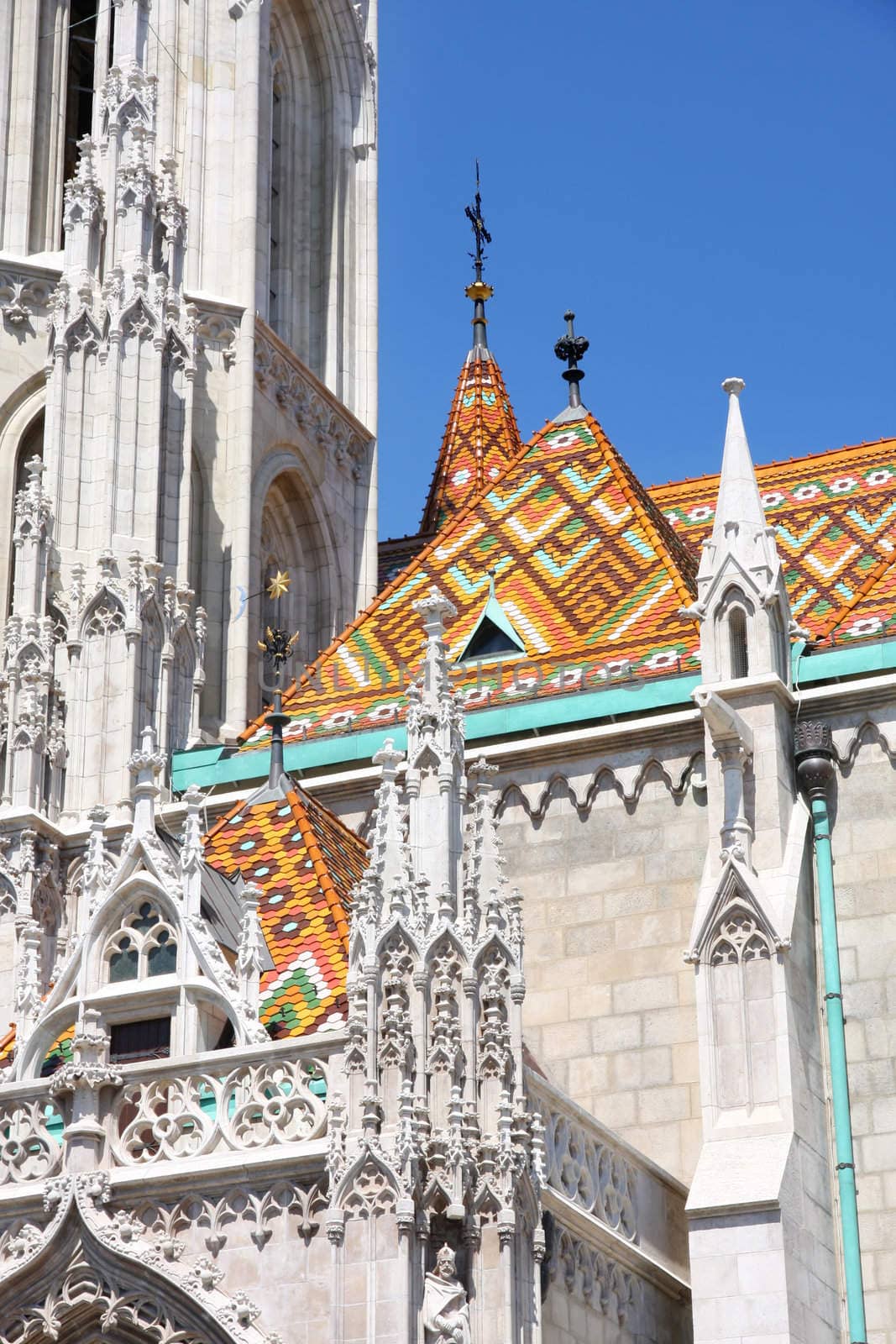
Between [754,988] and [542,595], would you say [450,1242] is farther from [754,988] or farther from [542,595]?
[542,595]

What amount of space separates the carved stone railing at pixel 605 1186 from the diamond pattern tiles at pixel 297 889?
1277 millimetres

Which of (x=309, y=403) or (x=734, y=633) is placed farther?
(x=309, y=403)

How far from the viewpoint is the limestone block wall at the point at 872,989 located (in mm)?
16141

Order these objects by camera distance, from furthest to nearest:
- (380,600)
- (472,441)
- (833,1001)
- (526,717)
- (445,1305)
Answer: (472,441) → (380,600) → (526,717) → (833,1001) → (445,1305)

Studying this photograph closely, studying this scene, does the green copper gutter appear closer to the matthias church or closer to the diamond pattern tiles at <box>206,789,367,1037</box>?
Answer: the matthias church

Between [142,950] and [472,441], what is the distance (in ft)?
58.8

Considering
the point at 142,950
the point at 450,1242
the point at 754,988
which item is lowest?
the point at 450,1242

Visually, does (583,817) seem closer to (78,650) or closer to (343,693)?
(343,693)

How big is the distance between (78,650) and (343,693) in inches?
80.0

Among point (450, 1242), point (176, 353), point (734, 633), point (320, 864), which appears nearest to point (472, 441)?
point (176, 353)

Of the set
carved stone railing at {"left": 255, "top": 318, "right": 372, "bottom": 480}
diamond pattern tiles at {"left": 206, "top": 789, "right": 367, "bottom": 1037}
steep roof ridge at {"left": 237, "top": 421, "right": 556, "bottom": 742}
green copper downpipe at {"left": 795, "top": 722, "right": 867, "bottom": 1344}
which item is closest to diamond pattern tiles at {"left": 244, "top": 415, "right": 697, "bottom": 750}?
steep roof ridge at {"left": 237, "top": 421, "right": 556, "bottom": 742}

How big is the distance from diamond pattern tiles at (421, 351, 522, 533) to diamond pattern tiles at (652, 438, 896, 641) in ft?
19.8

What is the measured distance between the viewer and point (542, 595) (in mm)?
21062

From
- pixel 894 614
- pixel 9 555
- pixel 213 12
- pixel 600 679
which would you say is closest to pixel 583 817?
pixel 600 679
